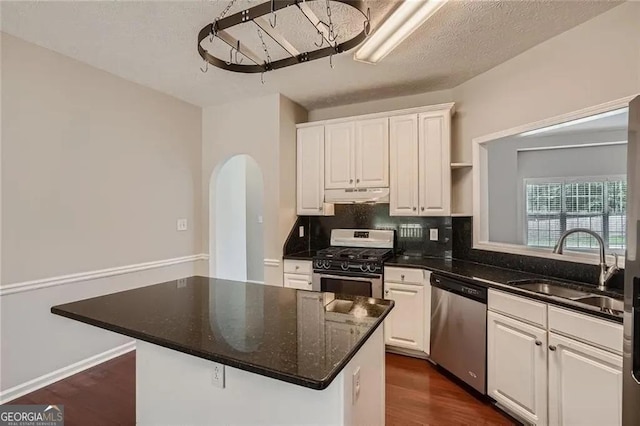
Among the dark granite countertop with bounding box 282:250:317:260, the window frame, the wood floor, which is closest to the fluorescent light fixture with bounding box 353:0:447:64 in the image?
the dark granite countertop with bounding box 282:250:317:260

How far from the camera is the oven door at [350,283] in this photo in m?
3.09

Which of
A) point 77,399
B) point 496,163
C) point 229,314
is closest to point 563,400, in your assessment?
point 229,314

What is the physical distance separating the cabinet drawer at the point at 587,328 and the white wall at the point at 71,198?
135 inches

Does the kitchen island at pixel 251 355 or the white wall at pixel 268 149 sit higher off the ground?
the white wall at pixel 268 149

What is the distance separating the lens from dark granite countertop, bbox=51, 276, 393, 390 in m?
A: 1.07

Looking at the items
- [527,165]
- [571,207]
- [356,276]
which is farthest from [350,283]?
[571,207]

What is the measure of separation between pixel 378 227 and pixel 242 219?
2.37 m

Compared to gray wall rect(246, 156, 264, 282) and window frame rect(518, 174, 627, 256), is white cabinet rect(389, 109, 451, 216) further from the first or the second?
gray wall rect(246, 156, 264, 282)

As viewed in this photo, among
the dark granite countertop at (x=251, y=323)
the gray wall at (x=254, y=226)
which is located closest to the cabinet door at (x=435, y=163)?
the dark granite countertop at (x=251, y=323)

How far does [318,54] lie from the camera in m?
1.87

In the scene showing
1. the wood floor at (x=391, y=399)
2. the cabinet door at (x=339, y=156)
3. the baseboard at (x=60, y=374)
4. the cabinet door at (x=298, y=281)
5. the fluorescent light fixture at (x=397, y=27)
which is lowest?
the wood floor at (x=391, y=399)

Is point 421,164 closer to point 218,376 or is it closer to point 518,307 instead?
point 518,307

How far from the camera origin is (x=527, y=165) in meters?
4.42

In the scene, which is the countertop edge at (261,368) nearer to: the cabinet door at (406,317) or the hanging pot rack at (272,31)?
the hanging pot rack at (272,31)
